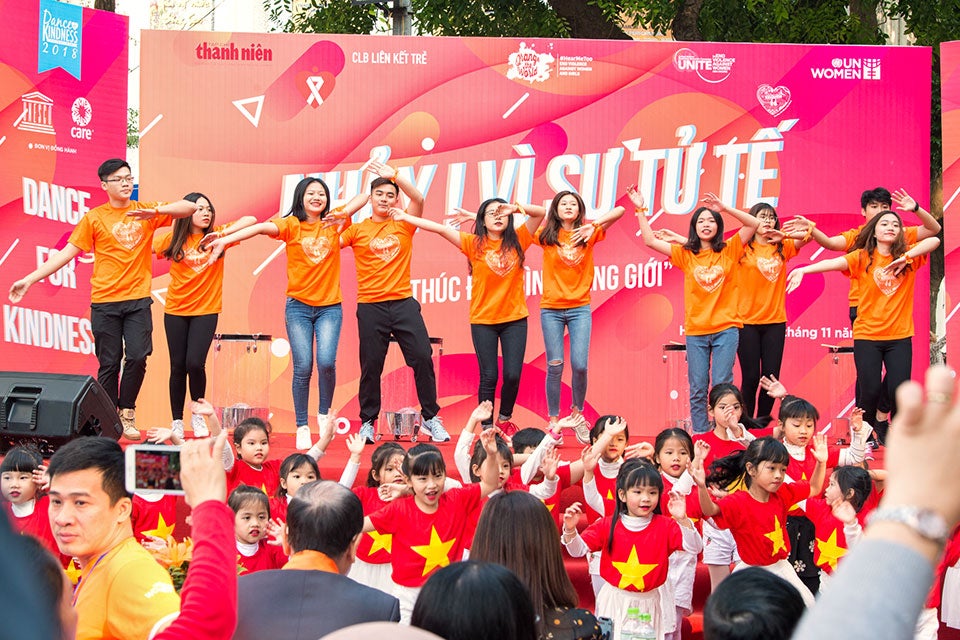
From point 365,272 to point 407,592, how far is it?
2.88 m

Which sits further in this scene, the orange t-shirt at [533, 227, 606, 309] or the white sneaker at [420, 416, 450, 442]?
the orange t-shirt at [533, 227, 606, 309]

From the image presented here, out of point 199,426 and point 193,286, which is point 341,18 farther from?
point 199,426

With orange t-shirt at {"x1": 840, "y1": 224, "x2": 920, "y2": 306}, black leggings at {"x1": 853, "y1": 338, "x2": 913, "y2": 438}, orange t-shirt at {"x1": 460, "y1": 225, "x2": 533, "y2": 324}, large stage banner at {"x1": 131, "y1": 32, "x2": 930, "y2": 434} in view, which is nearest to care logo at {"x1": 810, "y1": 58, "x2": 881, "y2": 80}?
large stage banner at {"x1": 131, "y1": 32, "x2": 930, "y2": 434}

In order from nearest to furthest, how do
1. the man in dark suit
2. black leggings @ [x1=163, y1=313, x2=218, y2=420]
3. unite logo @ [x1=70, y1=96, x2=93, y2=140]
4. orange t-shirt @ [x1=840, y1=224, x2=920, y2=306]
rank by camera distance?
the man in dark suit → black leggings @ [x1=163, y1=313, x2=218, y2=420] → orange t-shirt @ [x1=840, y1=224, x2=920, y2=306] → unite logo @ [x1=70, y1=96, x2=93, y2=140]

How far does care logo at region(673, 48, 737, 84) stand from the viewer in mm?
8727

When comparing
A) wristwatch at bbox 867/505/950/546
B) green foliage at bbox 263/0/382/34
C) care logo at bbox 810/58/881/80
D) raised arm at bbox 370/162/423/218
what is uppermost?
green foliage at bbox 263/0/382/34

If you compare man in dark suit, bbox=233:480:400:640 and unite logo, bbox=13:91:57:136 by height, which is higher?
unite logo, bbox=13:91:57:136

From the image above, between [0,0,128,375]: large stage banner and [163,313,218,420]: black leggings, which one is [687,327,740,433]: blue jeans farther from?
[0,0,128,375]: large stage banner

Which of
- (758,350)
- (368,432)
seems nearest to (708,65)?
(758,350)

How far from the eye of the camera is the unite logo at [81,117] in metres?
8.12

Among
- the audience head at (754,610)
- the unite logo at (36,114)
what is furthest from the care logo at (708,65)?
the audience head at (754,610)

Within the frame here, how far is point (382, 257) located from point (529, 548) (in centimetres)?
418

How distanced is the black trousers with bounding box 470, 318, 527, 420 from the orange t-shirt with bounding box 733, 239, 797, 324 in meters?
1.56

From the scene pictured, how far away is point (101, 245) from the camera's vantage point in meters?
6.97
